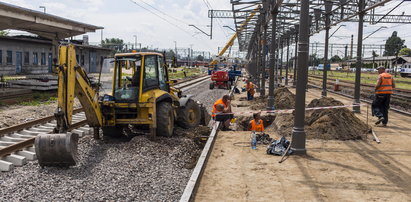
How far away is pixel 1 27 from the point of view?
2648cm

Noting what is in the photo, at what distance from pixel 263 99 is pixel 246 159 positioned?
14471mm

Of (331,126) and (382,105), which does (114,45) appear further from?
(331,126)

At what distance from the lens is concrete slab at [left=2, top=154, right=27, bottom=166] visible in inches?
319

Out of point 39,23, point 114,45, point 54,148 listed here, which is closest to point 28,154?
point 54,148

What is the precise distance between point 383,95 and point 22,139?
10.7 metres

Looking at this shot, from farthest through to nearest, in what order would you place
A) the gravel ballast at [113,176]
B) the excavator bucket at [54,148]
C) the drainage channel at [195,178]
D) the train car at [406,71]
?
the train car at [406,71] < the excavator bucket at [54,148] < the gravel ballast at [113,176] < the drainage channel at [195,178]

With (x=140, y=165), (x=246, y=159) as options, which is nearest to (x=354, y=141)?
(x=246, y=159)

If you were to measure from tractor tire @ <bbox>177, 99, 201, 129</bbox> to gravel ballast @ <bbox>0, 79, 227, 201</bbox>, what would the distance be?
7.61 ft

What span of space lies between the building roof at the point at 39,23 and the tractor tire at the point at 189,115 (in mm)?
15221

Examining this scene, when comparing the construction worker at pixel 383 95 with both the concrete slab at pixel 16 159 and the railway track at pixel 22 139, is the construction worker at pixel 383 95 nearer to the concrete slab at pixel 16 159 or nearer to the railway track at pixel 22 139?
the railway track at pixel 22 139

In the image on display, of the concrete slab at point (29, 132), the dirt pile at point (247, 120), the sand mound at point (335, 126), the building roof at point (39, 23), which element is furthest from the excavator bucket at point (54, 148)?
the building roof at point (39, 23)

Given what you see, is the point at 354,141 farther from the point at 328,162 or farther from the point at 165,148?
the point at 165,148

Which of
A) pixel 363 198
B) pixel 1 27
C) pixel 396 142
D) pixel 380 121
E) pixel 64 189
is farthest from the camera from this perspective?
pixel 1 27

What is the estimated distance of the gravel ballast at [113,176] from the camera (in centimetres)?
643
